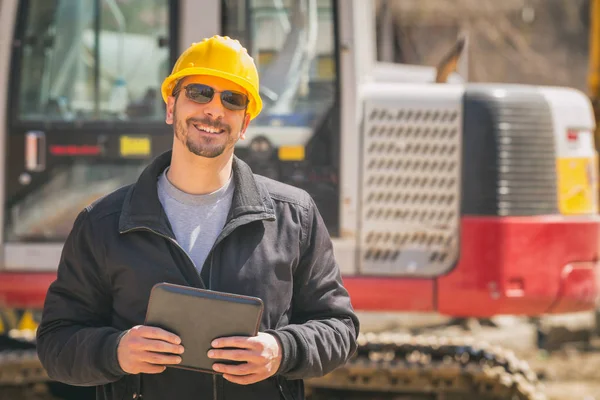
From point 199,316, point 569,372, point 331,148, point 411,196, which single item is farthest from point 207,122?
point 569,372

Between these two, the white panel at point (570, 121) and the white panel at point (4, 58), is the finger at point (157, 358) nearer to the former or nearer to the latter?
the white panel at point (4, 58)

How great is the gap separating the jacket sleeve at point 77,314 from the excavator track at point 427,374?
3.23 metres

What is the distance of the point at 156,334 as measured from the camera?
2287 millimetres

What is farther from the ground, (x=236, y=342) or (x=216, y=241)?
(x=216, y=241)

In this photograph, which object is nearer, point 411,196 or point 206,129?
point 206,129

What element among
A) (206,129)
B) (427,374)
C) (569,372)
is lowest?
(569,372)

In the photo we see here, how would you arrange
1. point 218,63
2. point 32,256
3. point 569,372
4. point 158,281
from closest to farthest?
point 158,281 → point 218,63 → point 32,256 → point 569,372

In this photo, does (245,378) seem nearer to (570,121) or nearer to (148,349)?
(148,349)

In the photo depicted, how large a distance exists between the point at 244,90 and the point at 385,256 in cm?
278

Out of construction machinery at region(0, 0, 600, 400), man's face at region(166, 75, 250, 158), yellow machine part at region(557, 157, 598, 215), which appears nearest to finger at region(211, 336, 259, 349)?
man's face at region(166, 75, 250, 158)

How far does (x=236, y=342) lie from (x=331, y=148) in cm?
297

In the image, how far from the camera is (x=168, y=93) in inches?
106

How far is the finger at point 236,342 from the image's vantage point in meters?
2.29

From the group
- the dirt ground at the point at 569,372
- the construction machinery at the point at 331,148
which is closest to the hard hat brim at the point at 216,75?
the construction machinery at the point at 331,148
